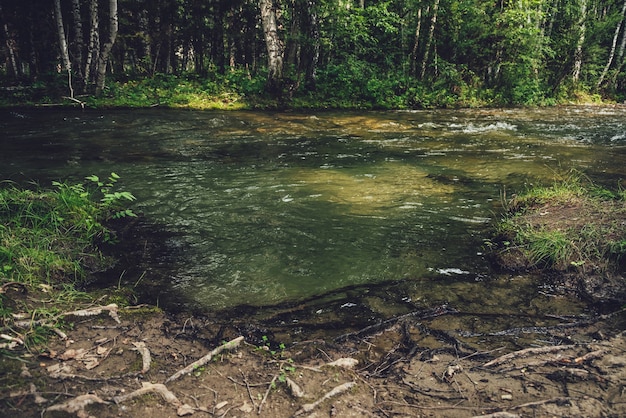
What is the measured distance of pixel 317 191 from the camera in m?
7.67

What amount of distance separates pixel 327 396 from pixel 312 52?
17833 mm

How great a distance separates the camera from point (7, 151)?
9164mm

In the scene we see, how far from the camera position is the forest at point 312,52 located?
1758 centimetres

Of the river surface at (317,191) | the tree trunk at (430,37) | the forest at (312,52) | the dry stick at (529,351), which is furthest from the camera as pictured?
the tree trunk at (430,37)

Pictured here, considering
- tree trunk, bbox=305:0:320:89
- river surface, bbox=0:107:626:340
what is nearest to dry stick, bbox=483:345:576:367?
river surface, bbox=0:107:626:340

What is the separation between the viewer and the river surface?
4457mm

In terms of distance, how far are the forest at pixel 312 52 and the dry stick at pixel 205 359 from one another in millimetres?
15080

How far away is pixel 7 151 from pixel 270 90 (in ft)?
35.0

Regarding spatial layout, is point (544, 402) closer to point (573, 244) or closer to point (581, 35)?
point (573, 244)

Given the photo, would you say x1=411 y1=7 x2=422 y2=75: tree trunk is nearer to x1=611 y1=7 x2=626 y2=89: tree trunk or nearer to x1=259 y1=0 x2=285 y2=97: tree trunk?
x1=259 y1=0 x2=285 y2=97: tree trunk

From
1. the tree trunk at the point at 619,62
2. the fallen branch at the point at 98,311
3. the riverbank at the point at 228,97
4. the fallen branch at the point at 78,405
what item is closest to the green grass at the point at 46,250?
the fallen branch at the point at 98,311

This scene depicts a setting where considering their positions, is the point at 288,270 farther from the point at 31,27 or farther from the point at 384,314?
the point at 31,27

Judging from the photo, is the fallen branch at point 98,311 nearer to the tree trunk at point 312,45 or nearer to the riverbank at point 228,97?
the riverbank at point 228,97

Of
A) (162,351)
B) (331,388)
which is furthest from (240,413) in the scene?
(162,351)
